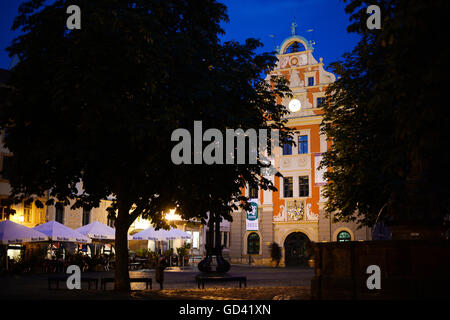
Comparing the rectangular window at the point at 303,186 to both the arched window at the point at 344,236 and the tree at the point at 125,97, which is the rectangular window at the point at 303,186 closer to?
the arched window at the point at 344,236

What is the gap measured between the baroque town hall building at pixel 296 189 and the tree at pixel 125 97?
1083 inches

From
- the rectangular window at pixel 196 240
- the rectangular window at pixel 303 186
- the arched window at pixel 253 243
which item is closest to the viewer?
the rectangular window at pixel 303 186

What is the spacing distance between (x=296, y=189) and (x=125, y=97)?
30500 mm

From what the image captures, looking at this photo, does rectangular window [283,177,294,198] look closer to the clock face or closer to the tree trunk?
the clock face

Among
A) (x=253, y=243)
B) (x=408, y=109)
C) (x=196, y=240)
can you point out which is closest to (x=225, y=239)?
(x=196, y=240)

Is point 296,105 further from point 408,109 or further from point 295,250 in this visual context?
point 408,109

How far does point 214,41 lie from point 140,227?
28.2m

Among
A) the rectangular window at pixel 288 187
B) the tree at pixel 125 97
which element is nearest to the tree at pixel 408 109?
the tree at pixel 125 97

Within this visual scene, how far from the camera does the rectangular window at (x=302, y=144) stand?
42.4m

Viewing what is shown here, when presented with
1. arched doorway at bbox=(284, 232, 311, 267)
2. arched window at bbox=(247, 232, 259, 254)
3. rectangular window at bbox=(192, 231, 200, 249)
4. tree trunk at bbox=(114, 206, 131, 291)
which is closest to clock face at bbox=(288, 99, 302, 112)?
arched doorway at bbox=(284, 232, 311, 267)

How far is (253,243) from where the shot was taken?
43625mm

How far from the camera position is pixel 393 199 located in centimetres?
1184
